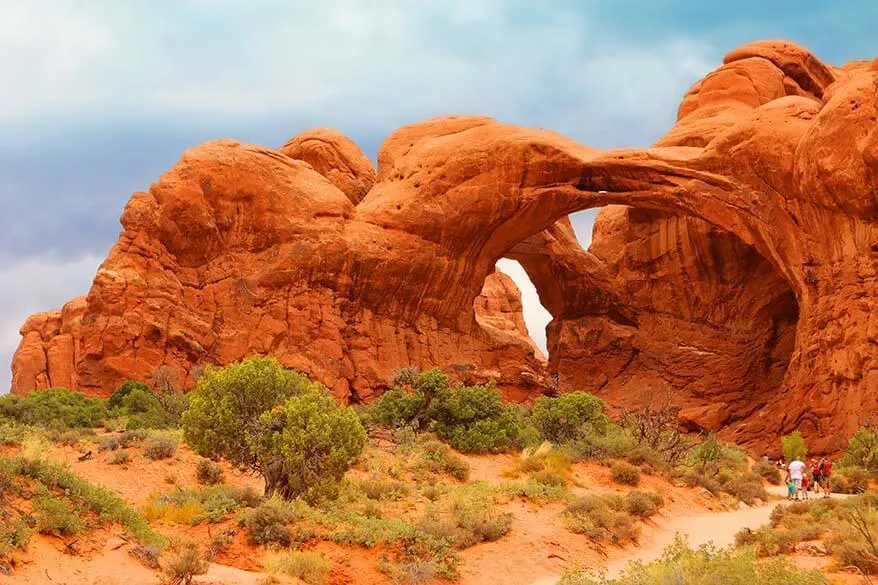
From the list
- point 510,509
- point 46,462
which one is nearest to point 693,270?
point 510,509

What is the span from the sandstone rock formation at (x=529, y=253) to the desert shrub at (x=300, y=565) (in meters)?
20.2

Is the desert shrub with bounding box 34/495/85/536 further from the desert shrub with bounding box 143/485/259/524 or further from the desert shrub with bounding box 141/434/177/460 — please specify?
the desert shrub with bounding box 141/434/177/460

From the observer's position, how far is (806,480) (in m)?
24.1

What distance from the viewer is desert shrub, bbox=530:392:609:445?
88.0 ft

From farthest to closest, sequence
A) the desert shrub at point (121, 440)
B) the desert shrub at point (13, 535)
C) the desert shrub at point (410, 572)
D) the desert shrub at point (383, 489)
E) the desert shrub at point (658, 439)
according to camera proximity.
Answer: the desert shrub at point (658, 439)
the desert shrub at point (121, 440)
the desert shrub at point (383, 489)
the desert shrub at point (410, 572)
the desert shrub at point (13, 535)

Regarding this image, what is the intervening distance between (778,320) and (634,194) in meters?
9.17

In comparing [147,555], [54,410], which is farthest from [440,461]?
[54,410]

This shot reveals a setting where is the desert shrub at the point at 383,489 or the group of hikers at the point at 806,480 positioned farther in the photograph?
the group of hikers at the point at 806,480

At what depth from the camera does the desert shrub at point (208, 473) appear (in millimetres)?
18609

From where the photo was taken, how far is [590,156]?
116ft

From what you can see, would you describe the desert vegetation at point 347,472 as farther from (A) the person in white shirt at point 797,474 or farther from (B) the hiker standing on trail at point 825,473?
(A) the person in white shirt at point 797,474

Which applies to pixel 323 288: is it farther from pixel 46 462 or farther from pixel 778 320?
pixel 46 462

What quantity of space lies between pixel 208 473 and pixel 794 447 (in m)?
18.1

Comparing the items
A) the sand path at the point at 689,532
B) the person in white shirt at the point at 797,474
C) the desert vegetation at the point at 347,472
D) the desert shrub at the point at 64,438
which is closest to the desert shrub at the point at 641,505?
the desert vegetation at the point at 347,472
